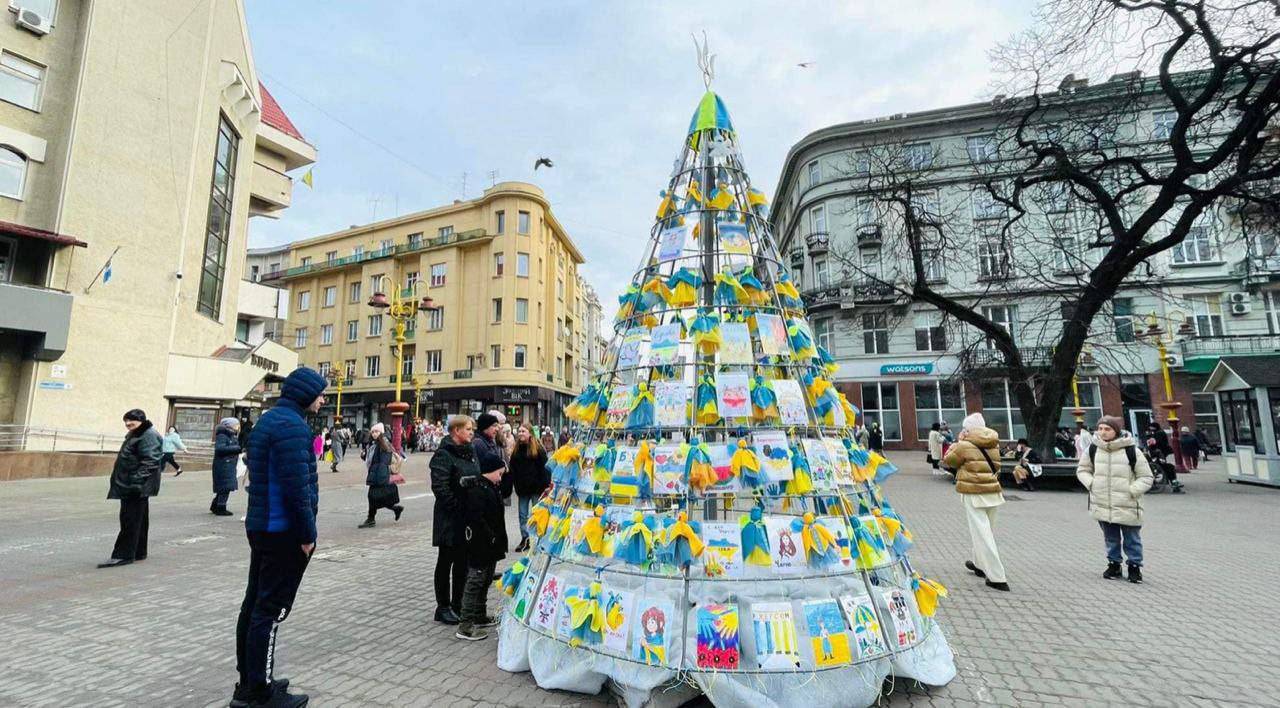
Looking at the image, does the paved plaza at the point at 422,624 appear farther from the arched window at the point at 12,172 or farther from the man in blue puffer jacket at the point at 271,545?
the arched window at the point at 12,172

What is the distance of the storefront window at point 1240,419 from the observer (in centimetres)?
1520

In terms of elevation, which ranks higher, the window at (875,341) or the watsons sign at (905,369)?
the window at (875,341)

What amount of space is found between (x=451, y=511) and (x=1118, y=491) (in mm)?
7104

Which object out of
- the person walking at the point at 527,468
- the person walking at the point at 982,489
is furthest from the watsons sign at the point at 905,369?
the person walking at the point at 527,468

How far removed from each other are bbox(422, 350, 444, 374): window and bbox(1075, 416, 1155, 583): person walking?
3996cm

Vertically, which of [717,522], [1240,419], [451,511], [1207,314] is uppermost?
[1207,314]

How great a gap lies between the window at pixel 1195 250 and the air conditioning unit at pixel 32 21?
49.4 metres

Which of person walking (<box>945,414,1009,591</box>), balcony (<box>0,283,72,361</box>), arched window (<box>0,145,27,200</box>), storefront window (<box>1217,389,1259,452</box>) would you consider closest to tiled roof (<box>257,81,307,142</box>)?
arched window (<box>0,145,27,200</box>)

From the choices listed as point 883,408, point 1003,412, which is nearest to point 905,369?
point 883,408

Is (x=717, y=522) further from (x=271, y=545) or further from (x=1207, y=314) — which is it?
(x=1207, y=314)

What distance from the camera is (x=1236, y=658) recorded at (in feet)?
13.2

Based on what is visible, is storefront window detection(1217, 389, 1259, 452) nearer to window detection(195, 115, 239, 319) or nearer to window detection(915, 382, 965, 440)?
window detection(915, 382, 965, 440)

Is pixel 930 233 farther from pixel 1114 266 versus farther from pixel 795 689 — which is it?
pixel 795 689

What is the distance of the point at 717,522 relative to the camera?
3516 millimetres
